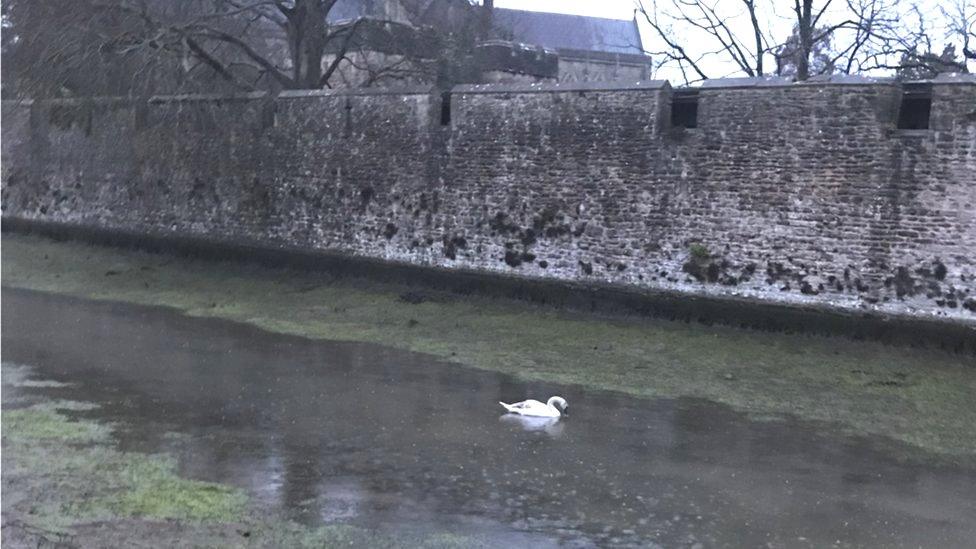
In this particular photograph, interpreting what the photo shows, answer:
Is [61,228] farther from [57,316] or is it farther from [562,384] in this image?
[562,384]

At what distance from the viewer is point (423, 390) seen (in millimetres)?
9555

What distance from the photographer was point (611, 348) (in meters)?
11.4

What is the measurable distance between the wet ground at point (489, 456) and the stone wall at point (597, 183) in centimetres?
290

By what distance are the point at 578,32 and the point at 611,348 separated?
126 ft

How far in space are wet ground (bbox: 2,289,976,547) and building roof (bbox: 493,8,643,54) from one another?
35.7 m

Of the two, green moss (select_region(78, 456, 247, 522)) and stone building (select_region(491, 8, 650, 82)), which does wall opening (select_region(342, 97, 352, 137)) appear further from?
stone building (select_region(491, 8, 650, 82))

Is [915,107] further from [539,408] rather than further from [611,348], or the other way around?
[539,408]

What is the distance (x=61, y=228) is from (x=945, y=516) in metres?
16.7

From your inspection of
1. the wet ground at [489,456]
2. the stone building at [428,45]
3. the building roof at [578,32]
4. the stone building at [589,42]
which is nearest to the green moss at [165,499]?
the wet ground at [489,456]

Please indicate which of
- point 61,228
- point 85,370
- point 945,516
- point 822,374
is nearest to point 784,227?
point 822,374

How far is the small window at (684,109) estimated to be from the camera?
12.5 m

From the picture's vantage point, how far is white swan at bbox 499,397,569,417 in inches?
332

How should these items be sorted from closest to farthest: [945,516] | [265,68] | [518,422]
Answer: [945,516] < [518,422] < [265,68]

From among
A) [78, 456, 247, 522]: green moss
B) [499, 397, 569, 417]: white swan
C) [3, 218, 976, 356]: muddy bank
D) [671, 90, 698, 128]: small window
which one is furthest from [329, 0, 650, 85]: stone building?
[78, 456, 247, 522]: green moss
